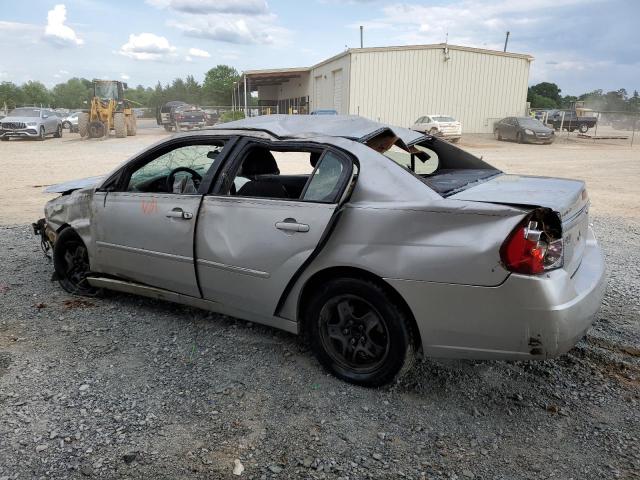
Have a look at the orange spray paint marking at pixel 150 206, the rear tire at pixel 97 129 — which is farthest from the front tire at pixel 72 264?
the rear tire at pixel 97 129

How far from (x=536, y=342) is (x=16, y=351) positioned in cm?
330

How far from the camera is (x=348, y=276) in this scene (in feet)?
9.61

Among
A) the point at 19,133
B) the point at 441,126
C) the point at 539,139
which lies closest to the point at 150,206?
the point at 441,126

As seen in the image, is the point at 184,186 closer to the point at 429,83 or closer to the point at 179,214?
the point at 179,214

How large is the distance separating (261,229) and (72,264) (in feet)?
7.68

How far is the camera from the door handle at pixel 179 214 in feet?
11.5

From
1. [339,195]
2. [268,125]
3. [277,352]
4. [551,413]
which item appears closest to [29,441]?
[277,352]

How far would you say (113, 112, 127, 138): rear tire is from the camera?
91.8ft

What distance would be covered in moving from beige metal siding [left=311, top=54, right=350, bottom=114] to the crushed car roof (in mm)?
27743

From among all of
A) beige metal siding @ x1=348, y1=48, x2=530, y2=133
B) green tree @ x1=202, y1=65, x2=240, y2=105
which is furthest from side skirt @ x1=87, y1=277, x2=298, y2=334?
green tree @ x1=202, y1=65, x2=240, y2=105

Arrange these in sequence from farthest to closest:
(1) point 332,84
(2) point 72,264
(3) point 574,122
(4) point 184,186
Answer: (3) point 574,122, (1) point 332,84, (2) point 72,264, (4) point 184,186

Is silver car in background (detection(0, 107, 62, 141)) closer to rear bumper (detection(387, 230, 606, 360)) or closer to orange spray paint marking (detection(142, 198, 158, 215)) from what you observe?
orange spray paint marking (detection(142, 198, 158, 215))

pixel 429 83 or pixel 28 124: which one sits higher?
pixel 429 83

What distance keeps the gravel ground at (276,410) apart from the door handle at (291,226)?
92 cm
